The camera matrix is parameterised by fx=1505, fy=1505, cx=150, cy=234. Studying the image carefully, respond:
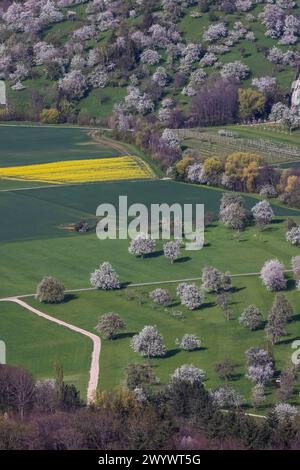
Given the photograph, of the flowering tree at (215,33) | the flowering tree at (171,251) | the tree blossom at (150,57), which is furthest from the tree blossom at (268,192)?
the flowering tree at (215,33)

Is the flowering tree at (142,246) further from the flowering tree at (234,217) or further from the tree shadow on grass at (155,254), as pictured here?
the flowering tree at (234,217)

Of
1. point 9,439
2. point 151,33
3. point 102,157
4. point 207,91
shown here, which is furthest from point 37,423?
point 151,33

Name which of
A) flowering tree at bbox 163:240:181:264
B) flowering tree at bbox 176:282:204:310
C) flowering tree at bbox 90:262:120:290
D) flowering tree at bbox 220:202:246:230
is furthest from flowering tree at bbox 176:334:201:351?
flowering tree at bbox 220:202:246:230

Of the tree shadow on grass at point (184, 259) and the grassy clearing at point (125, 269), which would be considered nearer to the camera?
the grassy clearing at point (125, 269)

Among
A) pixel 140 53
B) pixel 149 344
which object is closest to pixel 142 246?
pixel 149 344

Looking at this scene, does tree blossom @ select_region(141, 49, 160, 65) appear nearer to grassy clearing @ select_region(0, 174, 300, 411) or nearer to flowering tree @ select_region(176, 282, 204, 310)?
grassy clearing @ select_region(0, 174, 300, 411)

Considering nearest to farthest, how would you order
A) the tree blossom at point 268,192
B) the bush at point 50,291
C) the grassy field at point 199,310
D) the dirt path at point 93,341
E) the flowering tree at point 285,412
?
1. the flowering tree at point 285,412
2. the dirt path at point 93,341
3. the grassy field at point 199,310
4. the bush at point 50,291
5. the tree blossom at point 268,192

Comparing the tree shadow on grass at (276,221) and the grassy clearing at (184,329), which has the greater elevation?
the tree shadow on grass at (276,221)
